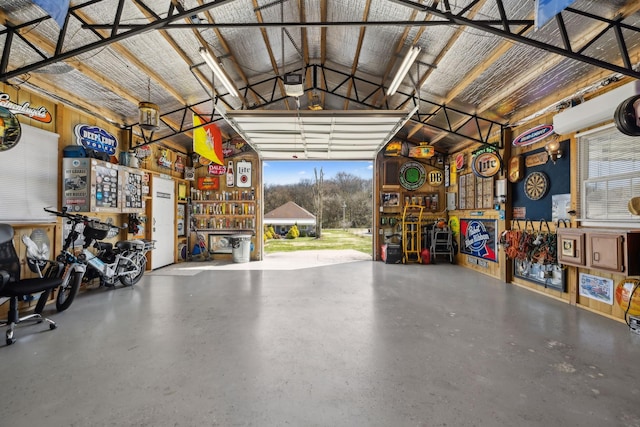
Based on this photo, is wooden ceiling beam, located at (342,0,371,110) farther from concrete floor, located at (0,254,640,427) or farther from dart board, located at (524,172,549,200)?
concrete floor, located at (0,254,640,427)

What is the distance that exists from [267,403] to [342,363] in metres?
0.83

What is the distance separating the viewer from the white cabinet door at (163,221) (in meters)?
7.46

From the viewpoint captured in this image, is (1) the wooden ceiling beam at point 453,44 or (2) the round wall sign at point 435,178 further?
(2) the round wall sign at point 435,178

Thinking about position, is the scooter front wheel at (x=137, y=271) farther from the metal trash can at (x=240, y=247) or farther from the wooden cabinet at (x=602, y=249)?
the wooden cabinet at (x=602, y=249)

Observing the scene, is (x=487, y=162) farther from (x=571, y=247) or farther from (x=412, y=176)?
(x=571, y=247)

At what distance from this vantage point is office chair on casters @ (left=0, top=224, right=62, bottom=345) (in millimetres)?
3201

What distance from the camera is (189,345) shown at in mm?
3094

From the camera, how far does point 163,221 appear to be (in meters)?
7.91

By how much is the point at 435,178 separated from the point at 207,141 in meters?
6.76

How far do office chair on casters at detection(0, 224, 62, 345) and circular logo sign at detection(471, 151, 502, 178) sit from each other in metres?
7.83

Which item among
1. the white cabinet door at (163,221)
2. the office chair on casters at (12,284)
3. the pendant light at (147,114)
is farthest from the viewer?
the white cabinet door at (163,221)

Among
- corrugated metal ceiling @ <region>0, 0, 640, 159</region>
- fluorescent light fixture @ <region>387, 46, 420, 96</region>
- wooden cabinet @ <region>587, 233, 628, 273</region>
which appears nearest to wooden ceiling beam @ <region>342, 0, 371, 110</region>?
corrugated metal ceiling @ <region>0, 0, 640, 159</region>

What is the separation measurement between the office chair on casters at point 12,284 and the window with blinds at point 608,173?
7.39m

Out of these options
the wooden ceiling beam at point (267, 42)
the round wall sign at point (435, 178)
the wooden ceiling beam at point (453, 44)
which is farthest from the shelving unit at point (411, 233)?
the wooden ceiling beam at point (267, 42)
